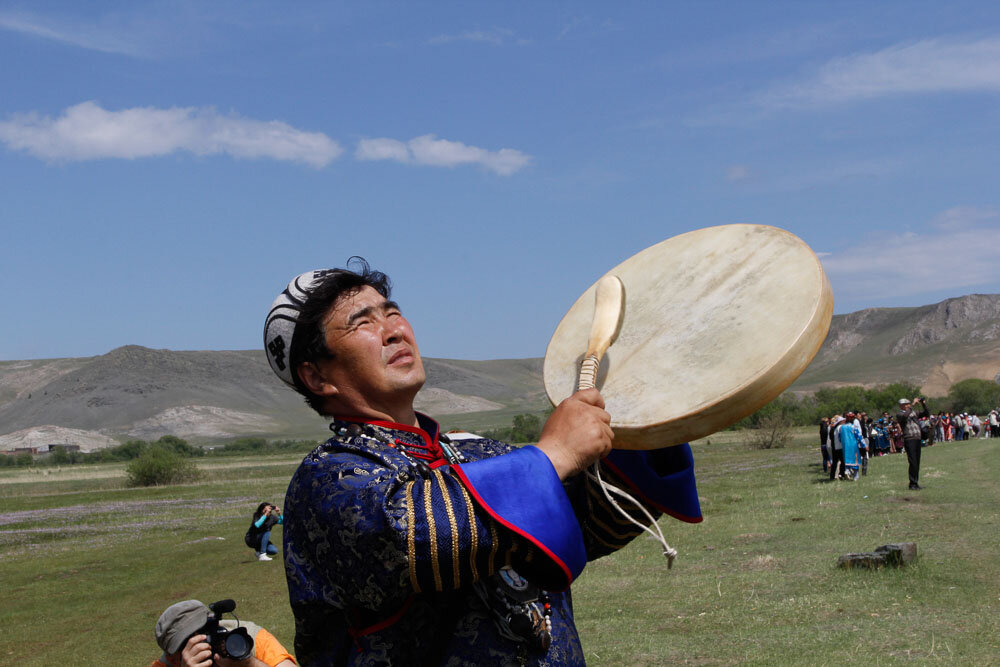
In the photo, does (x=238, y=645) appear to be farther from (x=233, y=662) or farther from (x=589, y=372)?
Answer: (x=589, y=372)

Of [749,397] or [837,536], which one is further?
[837,536]

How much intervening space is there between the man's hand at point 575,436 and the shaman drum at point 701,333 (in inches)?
5.5

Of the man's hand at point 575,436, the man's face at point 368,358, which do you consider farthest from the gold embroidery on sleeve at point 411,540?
the man's face at point 368,358

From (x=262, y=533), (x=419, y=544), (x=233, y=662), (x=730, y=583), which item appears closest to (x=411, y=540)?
(x=419, y=544)

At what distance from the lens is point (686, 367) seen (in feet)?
6.76

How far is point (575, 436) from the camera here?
1764mm

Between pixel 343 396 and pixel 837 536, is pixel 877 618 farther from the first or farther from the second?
pixel 343 396

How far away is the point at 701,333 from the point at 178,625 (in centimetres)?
375

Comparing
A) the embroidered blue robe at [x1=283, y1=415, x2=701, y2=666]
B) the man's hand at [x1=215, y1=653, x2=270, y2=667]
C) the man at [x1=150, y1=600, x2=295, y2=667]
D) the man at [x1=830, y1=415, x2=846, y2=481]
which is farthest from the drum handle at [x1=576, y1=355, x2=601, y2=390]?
the man at [x1=830, y1=415, x2=846, y2=481]

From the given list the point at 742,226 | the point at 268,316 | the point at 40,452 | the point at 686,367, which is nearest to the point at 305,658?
the point at 268,316

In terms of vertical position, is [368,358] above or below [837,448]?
above

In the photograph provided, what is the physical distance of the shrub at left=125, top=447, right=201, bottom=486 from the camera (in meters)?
47.7

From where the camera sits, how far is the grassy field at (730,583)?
7215mm

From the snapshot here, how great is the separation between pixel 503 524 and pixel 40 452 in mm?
141752
